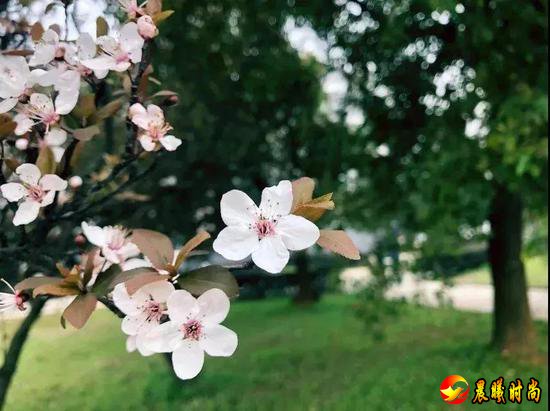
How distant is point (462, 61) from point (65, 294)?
473 cm

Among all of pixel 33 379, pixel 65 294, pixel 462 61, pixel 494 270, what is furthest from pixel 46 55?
pixel 33 379

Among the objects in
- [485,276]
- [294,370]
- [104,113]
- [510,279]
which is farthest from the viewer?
[485,276]

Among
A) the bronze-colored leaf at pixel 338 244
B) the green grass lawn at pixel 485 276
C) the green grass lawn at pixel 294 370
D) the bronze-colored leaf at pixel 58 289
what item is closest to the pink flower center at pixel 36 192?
the bronze-colored leaf at pixel 58 289

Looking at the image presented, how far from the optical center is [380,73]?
5.75 m

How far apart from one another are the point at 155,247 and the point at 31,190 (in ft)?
1.23

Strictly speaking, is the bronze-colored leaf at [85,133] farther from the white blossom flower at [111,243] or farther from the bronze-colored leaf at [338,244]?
the bronze-colored leaf at [338,244]

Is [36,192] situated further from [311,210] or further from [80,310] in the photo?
[311,210]

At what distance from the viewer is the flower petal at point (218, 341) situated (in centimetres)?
110

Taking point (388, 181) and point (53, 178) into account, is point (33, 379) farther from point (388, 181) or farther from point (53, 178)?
point (53, 178)

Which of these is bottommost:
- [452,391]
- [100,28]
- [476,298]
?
[100,28]

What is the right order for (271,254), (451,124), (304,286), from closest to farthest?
(271,254), (451,124), (304,286)

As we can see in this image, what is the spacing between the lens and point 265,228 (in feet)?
3.55

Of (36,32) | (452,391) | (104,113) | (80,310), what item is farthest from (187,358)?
(452,391)

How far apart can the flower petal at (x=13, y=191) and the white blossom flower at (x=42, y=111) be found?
0.14m
